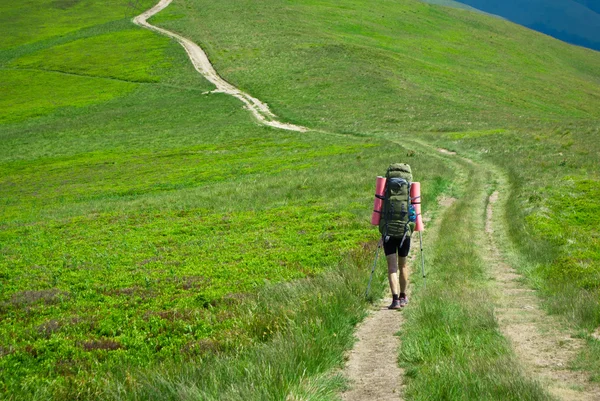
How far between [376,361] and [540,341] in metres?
3.29

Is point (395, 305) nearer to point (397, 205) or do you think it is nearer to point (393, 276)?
point (393, 276)

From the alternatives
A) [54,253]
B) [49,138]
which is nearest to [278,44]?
[49,138]

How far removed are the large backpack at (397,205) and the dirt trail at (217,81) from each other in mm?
55771

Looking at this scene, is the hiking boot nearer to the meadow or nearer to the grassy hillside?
the meadow

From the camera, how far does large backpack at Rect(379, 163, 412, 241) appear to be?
1362 cm

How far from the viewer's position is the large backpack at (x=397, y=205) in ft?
44.7

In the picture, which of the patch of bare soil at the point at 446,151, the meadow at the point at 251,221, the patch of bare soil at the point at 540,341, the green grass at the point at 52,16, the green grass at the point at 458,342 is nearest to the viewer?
the green grass at the point at 458,342

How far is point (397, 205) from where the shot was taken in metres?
13.6

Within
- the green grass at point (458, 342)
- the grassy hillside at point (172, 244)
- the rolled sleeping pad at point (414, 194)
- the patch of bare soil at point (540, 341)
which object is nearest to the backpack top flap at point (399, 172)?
the rolled sleeping pad at point (414, 194)

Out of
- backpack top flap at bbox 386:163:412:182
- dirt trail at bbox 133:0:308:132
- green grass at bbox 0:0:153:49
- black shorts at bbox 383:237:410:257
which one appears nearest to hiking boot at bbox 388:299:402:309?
black shorts at bbox 383:237:410:257

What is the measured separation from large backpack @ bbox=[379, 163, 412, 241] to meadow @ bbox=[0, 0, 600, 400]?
1728 millimetres

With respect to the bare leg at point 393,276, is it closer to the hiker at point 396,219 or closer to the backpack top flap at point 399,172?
the hiker at point 396,219

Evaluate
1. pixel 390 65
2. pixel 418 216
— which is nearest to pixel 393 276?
pixel 418 216

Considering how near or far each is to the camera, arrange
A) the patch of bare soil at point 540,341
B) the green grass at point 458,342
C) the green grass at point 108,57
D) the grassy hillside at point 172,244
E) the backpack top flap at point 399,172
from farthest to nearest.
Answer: the green grass at point 108,57, the backpack top flap at point 399,172, the grassy hillside at point 172,244, the patch of bare soil at point 540,341, the green grass at point 458,342
